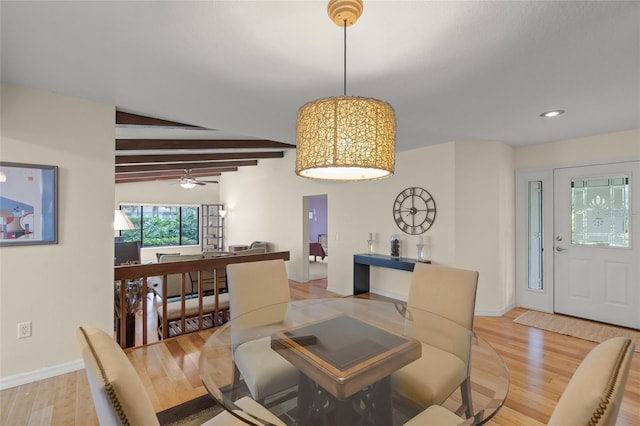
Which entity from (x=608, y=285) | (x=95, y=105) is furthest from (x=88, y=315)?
(x=608, y=285)

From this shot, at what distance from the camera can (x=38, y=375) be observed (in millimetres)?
2350

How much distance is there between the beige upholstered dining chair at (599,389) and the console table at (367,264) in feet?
10.8

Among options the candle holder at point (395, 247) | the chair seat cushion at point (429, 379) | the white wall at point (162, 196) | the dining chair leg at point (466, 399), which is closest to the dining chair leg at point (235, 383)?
the chair seat cushion at point (429, 379)

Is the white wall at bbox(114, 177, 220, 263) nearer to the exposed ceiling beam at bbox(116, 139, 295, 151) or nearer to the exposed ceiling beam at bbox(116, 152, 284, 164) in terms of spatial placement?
the exposed ceiling beam at bbox(116, 152, 284, 164)

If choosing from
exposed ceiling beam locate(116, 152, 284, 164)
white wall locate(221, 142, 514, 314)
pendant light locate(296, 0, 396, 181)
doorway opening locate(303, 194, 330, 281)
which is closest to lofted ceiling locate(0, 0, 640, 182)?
pendant light locate(296, 0, 396, 181)

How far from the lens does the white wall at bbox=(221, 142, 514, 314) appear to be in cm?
399

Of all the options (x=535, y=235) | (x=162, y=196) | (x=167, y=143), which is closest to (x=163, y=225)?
(x=162, y=196)

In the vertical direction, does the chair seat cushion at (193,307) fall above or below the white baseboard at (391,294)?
above

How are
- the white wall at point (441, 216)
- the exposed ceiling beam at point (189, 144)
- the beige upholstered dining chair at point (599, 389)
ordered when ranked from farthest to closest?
1. the white wall at point (441, 216)
2. the exposed ceiling beam at point (189, 144)
3. the beige upholstered dining chair at point (599, 389)

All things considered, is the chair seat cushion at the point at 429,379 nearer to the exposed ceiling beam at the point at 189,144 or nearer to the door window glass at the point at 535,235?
the door window glass at the point at 535,235

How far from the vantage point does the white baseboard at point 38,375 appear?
7.36 ft

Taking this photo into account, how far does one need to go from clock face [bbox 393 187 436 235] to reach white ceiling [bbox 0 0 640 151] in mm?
1608

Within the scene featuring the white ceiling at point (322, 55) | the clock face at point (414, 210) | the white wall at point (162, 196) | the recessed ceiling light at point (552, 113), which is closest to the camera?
the white ceiling at point (322, 55)

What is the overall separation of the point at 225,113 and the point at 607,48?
2.85 meters
